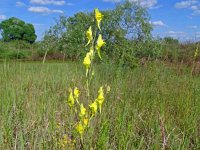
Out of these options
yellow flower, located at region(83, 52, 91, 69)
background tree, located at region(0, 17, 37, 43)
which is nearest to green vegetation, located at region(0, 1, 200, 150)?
yellow flower, located at region(83, 52, 91, 69)

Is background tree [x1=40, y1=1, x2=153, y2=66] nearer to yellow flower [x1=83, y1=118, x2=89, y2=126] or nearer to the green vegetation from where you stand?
the green vegetation

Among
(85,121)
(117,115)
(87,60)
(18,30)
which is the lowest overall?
(117,115)

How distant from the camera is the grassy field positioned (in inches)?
93.1

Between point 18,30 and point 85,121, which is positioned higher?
point 18,30

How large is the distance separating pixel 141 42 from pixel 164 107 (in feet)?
9.65

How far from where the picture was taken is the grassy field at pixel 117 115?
7.76 feet

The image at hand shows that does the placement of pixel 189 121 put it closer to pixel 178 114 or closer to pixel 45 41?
pixel 178 114

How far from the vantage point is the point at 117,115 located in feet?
9.68

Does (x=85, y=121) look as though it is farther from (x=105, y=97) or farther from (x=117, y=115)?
(x=105, y=97)

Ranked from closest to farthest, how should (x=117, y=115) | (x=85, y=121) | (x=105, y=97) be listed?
(x=85, y=121) < (x=117, y=115) < (x=105, y=97)

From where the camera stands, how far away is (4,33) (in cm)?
3145

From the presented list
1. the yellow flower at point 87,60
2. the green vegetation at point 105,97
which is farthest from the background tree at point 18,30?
the yellow flower at point 87,60

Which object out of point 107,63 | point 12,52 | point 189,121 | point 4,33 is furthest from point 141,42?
point 4,33

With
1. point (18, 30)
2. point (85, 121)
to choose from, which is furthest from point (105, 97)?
point (18, 30)
